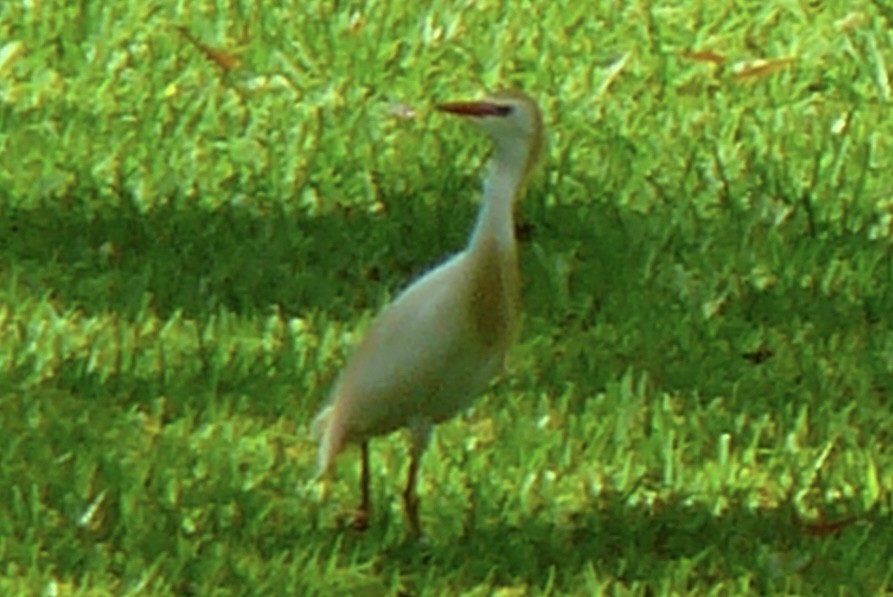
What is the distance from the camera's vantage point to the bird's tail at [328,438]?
224 inches

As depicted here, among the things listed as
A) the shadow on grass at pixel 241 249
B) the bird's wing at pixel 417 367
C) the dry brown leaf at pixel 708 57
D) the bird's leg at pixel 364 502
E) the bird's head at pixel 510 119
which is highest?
the bird's head at pixel 510 119

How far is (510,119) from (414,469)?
679mm

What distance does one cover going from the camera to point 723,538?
5.94 meters

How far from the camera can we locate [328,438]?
572 centimetres

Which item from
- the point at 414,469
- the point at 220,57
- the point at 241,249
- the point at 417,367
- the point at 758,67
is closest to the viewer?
the point at 417,367

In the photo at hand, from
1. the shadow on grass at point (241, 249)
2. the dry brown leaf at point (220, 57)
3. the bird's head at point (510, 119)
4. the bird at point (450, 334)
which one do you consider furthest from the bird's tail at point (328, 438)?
the dry brown leaf at point (220, 57)

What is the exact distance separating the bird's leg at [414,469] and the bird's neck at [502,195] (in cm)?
35

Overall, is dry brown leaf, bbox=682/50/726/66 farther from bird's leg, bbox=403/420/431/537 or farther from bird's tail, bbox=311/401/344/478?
bird's leg, bbox=403/420/431/537

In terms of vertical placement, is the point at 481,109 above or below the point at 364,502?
above

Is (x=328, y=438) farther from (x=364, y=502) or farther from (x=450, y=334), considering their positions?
(x=450, y=334)

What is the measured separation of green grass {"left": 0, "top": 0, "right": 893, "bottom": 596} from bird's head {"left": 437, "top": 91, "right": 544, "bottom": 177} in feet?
2.35

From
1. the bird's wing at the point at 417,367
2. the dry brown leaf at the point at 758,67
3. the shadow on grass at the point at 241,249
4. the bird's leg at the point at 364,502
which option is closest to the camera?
the bird's wing at the point at 417,367

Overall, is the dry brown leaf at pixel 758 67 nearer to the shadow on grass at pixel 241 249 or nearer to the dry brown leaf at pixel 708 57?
the dry brown leaf at pixel 708 57

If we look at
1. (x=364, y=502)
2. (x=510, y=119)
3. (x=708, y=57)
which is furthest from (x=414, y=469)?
(x=708, y=57)
